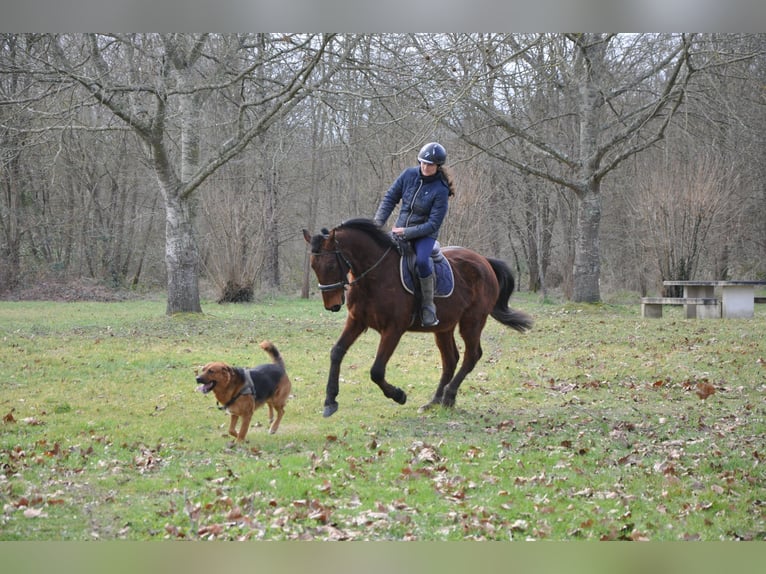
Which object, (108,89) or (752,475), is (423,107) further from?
(752,475)

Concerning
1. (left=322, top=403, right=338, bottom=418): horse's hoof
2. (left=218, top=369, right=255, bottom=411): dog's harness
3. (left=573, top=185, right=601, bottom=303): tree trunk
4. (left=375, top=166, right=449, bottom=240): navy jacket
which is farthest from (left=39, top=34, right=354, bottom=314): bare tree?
(left=573, top=185, right=601, bottom=303): tree trunk

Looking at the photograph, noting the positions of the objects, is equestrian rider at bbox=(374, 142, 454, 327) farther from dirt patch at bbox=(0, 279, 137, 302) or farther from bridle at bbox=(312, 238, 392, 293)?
dirt patch at bbox=(0, 279, 137, 302)

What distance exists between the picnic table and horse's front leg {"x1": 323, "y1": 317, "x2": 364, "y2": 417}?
490 centimetres

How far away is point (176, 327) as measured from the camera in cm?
668

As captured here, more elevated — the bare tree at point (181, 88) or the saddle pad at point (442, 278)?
the bare tree at point (181, 88)

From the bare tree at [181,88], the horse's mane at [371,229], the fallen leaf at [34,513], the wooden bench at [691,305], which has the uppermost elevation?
the bare tree at [181,88]

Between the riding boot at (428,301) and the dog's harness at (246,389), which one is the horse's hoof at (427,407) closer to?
the riding boot at (428,301)

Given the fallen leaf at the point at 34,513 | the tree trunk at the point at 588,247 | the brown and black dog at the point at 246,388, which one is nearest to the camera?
the fallen leaf at the point at 34,513

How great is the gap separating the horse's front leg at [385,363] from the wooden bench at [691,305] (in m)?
4.97

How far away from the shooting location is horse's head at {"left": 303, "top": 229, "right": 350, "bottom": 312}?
4785mm

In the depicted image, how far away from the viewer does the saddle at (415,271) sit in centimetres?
520

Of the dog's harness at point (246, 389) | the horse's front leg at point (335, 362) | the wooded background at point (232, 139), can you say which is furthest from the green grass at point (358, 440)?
the wooded background at point (232, 139)

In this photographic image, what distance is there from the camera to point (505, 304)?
6148 millimetres

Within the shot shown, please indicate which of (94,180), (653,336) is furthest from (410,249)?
(653,336)
